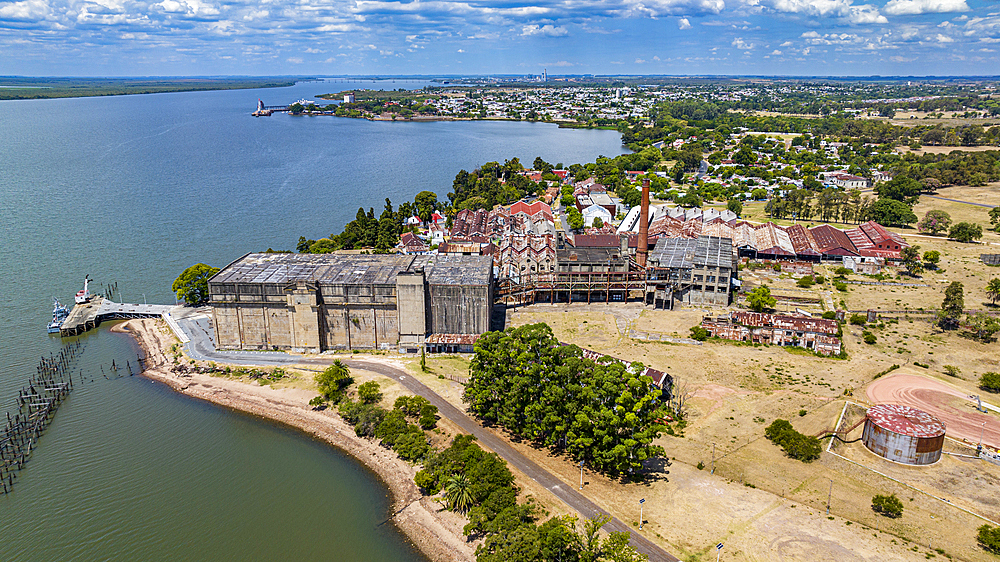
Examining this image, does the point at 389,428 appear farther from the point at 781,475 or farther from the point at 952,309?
the point at 952,309

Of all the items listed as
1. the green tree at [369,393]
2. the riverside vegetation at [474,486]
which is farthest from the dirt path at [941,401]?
the green tree at [369,393]

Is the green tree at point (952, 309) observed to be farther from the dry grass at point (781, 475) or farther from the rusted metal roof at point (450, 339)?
the rusted metal roof at point (450, 339)

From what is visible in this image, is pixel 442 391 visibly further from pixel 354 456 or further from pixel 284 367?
pixel 284 367

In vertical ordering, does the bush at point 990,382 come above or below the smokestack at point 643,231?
below

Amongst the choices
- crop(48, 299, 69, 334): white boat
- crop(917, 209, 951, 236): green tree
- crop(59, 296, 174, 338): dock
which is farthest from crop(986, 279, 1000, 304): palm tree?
crop(48, 299, 69, 334): white boat

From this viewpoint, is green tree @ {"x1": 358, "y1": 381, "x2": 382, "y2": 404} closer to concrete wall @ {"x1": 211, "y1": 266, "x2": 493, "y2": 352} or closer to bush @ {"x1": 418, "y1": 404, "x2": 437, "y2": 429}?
bush @ {"x1": 418, "y1": 404, "x2": 437, "y2": 429}

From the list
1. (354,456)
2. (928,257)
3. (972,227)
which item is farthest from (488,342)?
(972,227)
